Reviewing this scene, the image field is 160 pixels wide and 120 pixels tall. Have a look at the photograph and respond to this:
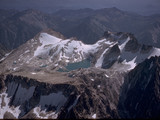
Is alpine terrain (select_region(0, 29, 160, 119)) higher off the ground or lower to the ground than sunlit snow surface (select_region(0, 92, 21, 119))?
higher

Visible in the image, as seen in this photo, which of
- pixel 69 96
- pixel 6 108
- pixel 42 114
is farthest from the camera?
pixel 6 108

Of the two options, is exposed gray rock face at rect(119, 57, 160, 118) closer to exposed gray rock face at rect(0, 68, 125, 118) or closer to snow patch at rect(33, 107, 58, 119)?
exposed gray rock face at rect(0, 68, 125, 118)

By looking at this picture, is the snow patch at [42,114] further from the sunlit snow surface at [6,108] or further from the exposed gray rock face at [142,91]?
the exposed gray rock face at [142,91]

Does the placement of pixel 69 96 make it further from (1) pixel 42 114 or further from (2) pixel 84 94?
(1) pixel 42 114

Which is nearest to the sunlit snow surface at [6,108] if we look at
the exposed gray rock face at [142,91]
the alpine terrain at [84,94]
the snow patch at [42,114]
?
the alpine terrain at [84,94]

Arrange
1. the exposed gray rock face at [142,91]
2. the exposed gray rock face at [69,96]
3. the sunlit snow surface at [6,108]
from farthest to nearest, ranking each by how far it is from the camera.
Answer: the exposed gray rock face at [142,91] < the sunlit snow surface at [6,108] < the exposed gray rock face at [69,96]

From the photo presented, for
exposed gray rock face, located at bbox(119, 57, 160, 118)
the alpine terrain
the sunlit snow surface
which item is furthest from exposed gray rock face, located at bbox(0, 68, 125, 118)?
exposed gray rock face, located at bbox(119, 57, 160, 118)

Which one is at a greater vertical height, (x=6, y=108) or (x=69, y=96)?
(x=69, y=96)

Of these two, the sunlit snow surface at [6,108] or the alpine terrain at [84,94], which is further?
the sunlit snow surface at [6,108]

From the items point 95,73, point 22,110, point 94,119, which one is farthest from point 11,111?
point 95,73

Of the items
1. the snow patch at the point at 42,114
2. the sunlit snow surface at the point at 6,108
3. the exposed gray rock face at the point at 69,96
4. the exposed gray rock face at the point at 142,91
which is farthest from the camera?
the exposed gray rock face at the point at 142,91

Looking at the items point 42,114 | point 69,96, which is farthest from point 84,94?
point 42,114

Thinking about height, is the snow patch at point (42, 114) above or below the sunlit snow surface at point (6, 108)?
above
